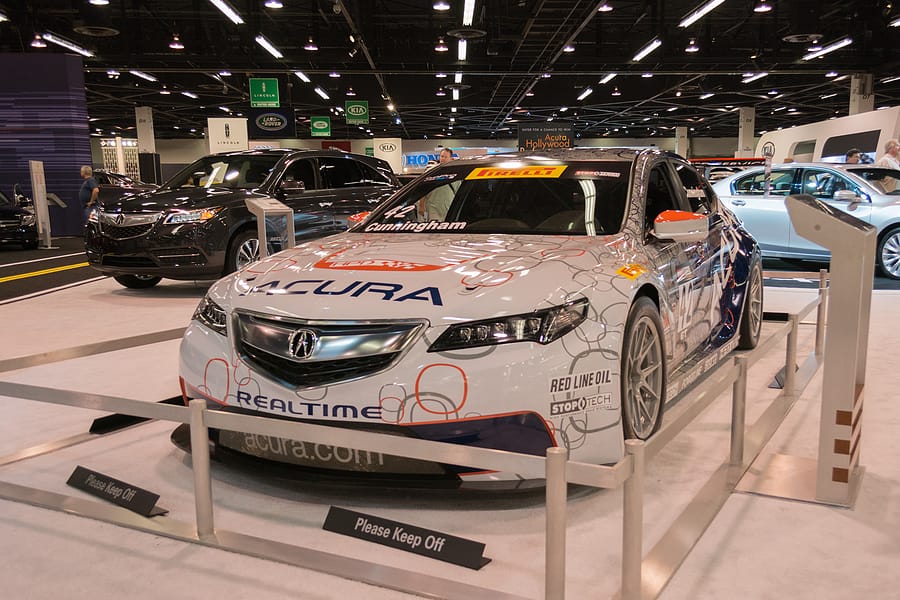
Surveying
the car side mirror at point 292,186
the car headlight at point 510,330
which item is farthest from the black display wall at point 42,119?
the car headlight at point 510,330

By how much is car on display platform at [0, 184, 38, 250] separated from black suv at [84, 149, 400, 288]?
7.53 m

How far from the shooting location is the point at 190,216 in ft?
24.2

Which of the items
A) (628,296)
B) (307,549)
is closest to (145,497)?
(307,549)

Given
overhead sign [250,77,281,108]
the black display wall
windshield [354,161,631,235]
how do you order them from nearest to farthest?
windshield [354,161,631,235] < the black display wall < overhead sign [250,77,281,108]

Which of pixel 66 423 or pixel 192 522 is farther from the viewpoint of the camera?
pixel 66 423

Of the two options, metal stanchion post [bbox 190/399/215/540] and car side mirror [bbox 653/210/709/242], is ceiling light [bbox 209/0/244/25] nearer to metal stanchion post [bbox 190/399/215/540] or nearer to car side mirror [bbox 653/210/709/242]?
car side mirror [bbox 653/210/709/242]

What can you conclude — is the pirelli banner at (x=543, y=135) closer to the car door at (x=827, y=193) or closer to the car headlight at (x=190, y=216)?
the car door at (x=827, y=193)

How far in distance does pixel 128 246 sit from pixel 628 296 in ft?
20.2

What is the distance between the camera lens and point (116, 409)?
2381mm

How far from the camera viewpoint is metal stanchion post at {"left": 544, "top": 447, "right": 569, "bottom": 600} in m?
1.71

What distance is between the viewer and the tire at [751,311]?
4.55 meters

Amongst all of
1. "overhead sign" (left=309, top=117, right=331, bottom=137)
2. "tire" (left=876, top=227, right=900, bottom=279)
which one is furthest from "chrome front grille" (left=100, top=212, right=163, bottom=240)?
"overhead sign" (left=309, top=117, right=331, bottom=137)

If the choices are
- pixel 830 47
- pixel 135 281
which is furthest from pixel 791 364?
pixel 830 47

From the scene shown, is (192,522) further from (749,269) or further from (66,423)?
(749,269)
